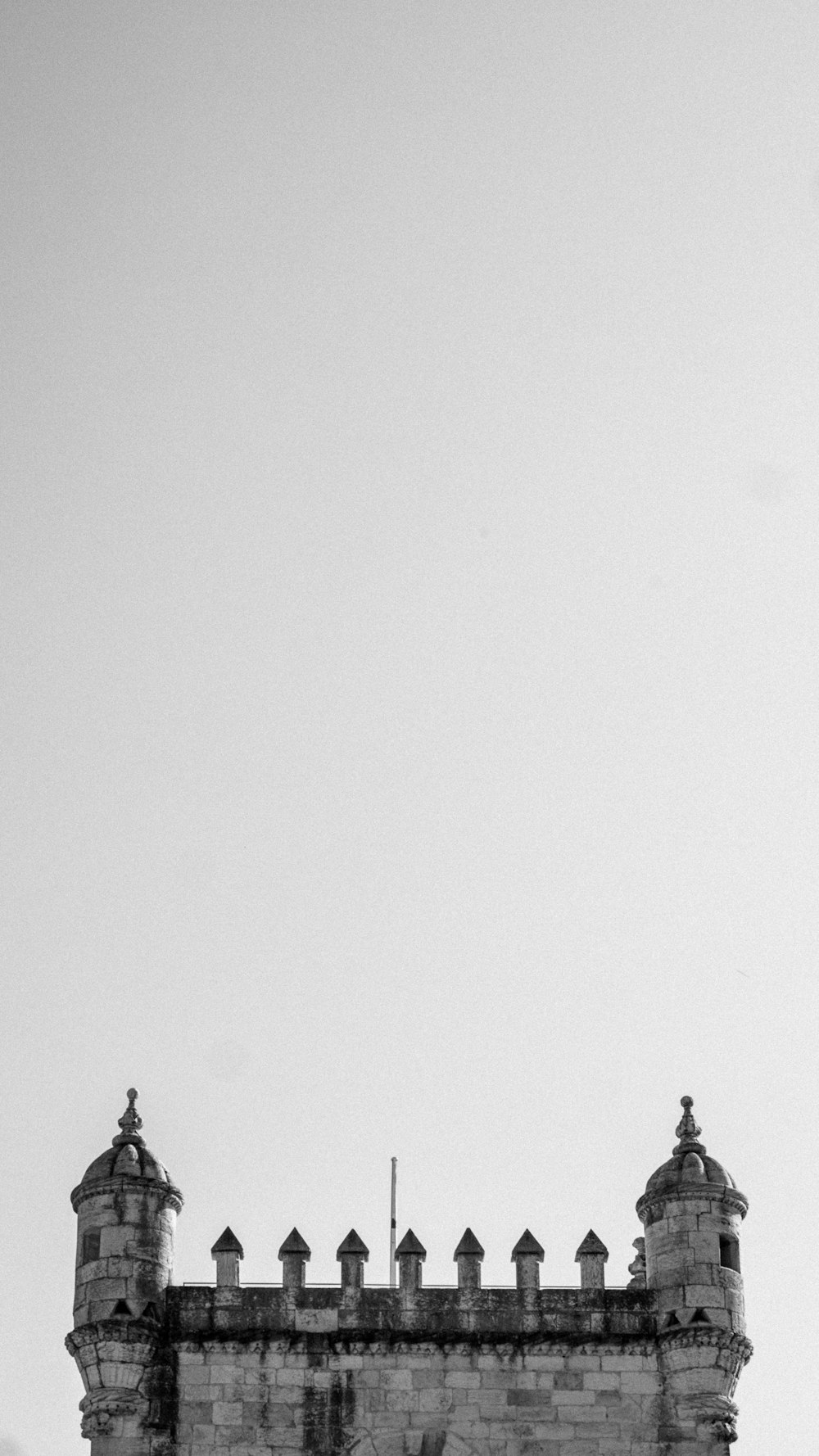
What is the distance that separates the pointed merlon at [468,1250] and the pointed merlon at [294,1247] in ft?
8.24

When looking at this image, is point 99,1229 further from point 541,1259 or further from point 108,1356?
point 541,1259

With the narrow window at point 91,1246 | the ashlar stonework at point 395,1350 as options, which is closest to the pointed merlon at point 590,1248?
the ashlar stonework at point 395,1350

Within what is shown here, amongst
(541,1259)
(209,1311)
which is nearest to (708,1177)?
(541,1259)

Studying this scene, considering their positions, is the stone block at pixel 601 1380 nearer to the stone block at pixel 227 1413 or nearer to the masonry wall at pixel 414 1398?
the masonry wall at pixel 414 1398

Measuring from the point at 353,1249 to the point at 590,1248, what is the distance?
4.03 meters

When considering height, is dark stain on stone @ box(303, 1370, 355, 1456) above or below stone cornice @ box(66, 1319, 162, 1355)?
below

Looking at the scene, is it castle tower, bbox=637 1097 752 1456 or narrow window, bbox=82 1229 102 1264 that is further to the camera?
narrow window, bbox=82 1229 102 1264

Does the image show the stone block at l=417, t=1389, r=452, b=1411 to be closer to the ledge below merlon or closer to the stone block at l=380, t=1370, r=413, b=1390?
the stone block at l=380, t=1370, r=413, b=1390

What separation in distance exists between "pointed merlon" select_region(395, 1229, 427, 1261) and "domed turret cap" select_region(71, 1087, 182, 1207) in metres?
3.84

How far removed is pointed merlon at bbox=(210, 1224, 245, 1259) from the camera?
43188mm

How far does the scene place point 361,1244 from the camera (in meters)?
43.3

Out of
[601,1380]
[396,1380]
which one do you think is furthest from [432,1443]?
[601,1380]

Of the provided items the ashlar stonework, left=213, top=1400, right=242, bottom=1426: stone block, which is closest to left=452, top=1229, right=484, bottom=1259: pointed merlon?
the ashlar stonework

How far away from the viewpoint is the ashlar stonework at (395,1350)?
41.8 metres
